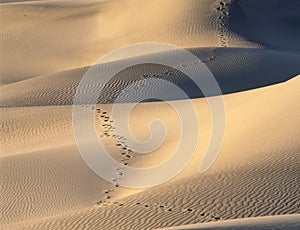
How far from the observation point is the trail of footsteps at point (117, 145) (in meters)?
11.1

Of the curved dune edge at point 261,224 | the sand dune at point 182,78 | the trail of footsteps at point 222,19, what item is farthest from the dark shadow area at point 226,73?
the curved dune edge at point 261,224

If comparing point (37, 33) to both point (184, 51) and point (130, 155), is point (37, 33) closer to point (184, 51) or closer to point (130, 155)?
point (184, 51)

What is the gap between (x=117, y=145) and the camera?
13.9m

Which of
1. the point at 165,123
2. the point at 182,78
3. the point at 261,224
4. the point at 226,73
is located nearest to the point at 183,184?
the point at 261,224

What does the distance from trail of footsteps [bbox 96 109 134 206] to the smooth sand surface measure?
4cm

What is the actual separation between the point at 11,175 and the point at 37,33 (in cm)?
1778

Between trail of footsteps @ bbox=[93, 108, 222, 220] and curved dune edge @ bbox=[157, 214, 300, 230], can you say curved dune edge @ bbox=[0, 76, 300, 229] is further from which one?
curved dune edge @ bbox=[157, 214, 300, 230]

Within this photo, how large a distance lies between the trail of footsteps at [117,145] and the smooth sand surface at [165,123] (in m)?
0.04

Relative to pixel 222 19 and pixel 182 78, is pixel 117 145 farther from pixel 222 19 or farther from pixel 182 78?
pixel 222 19

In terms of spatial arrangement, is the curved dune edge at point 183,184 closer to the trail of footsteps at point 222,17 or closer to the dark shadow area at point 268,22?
the trail of footsteps at point 222,17

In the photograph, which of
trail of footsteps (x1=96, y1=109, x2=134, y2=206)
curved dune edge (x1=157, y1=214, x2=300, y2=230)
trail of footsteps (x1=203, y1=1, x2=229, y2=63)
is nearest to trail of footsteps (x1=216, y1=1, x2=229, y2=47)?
trail of footsteps (x1=203, y1=1, x2=229, y2=63)

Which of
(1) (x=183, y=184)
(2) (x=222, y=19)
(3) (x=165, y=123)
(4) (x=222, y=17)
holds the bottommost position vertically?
(1) (x=183, y=184)

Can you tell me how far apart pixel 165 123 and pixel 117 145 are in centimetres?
185

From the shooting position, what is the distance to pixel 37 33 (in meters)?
29.4
